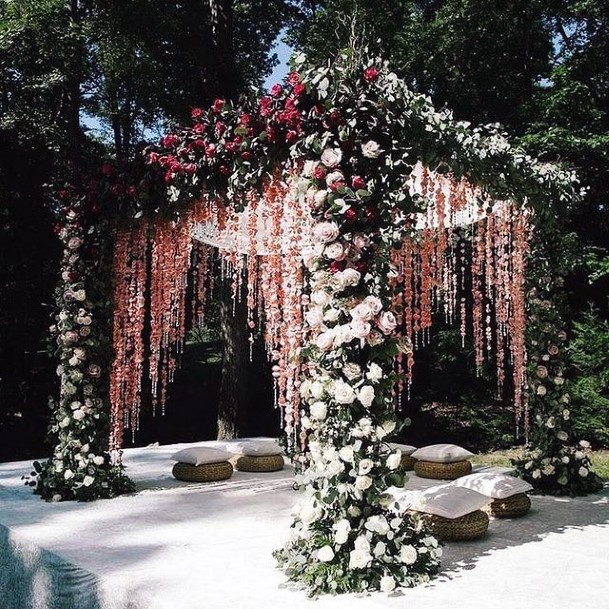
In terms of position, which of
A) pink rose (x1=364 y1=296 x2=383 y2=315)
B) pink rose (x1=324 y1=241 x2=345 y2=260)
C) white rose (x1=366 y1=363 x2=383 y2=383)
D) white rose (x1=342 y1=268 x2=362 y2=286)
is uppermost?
pink rose (x1=324 y1=241 x2=345 y2=260)

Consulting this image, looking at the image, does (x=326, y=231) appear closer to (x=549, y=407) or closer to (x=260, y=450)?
(x=549, y=407)

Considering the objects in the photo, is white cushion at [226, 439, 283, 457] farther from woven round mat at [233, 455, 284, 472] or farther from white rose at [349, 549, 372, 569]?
white rose at [349, 549, 372, 569]

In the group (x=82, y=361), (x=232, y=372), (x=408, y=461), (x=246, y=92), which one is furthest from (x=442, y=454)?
(x=246, y=92)

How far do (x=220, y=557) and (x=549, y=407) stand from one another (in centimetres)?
316

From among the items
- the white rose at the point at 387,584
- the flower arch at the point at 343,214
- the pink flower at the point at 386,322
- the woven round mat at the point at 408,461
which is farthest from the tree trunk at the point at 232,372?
the white rose at the point at 387,584

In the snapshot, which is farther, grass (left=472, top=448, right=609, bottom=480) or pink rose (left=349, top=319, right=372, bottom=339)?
grass (left=472, top=448, right=609, bottom=480)

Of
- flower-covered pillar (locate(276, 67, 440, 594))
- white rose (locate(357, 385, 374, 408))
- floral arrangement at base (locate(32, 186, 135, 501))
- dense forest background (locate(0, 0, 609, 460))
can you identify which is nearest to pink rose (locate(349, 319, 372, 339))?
flower-covered pillar (locate(276, 67, 440, 594))

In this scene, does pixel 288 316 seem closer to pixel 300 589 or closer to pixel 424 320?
pixel 424 320

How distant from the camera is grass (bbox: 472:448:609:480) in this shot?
23.5ft

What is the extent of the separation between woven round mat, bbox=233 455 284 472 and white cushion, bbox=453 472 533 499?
2416mm

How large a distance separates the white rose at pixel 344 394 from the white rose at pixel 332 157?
113 centimetres

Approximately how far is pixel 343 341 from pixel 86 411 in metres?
2.67

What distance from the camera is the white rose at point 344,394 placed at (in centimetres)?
322

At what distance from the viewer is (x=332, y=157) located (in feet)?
10.9
